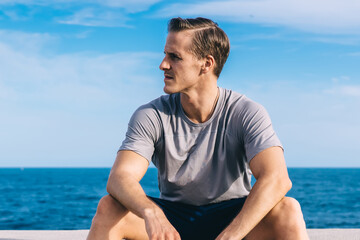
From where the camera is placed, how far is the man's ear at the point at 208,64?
8.41 feet

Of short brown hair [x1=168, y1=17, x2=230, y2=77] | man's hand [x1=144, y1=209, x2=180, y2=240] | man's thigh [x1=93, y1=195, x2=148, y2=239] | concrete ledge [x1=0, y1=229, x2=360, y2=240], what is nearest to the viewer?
man's hand [x1=144, y1=209, x2=180, y2=240]

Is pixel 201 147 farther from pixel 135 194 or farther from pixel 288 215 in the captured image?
pixel 288 215

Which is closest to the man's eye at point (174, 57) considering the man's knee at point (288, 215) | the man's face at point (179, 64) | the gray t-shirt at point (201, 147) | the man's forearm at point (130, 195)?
the man's face at point (179, 64)

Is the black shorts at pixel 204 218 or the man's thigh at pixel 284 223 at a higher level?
the man's thigh at pixel 284 223

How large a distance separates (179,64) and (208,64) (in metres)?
0.19

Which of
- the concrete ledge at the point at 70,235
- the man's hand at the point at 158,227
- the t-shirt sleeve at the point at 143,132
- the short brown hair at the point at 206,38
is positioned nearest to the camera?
the man's hand at the point at 158,227

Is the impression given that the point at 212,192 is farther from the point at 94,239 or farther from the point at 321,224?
the point at 321,224

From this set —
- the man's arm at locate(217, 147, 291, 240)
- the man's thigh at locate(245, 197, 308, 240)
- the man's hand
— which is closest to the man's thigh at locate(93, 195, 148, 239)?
the man's hand

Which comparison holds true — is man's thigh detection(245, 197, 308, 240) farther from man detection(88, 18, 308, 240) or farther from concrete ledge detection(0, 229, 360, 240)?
concrete ledge detection(0, 229, 360, 240)

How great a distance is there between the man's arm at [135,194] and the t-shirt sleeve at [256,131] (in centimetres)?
55

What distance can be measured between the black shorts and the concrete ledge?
1510 millimetres

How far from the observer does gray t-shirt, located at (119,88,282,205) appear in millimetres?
2480

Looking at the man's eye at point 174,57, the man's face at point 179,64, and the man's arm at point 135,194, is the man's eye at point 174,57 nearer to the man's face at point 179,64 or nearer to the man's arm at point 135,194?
the man's face at point 179,64

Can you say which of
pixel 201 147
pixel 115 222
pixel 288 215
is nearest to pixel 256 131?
pixel 201 147
